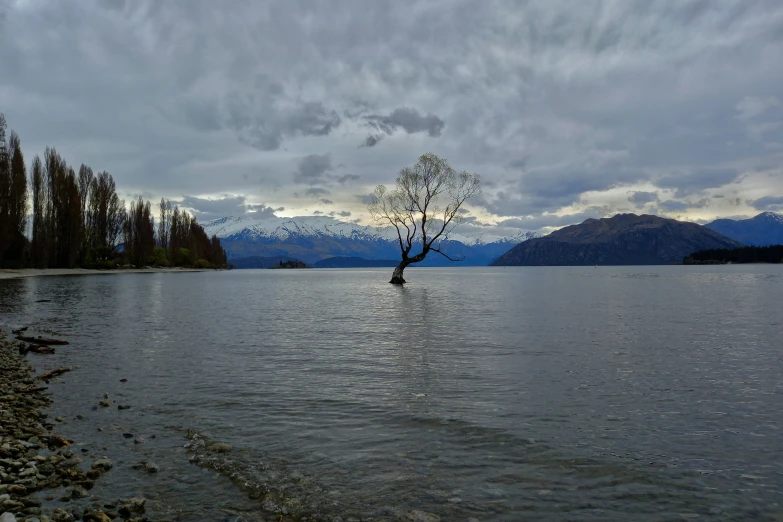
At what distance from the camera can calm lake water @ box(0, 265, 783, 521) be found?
8344 mm


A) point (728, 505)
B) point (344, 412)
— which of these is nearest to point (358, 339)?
point (344, 412)

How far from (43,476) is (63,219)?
133 metres

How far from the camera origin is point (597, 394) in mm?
15148

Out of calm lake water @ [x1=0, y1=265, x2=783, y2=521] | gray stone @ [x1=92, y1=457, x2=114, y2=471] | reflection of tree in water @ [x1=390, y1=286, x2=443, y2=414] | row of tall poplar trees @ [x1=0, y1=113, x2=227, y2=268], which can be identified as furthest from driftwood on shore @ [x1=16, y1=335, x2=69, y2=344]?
row of tall poplar trees @ [x1=0, y1=113, x2=227, y2=268]

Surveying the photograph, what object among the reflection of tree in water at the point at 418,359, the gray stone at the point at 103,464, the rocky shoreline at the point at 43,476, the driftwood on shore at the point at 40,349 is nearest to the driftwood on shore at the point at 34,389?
the rocky shoreline at the point at 43,476

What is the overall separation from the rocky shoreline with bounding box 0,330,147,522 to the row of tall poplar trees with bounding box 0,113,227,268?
87202 mm

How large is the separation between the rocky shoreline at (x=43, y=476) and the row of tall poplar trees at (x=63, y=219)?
8720 centimetres

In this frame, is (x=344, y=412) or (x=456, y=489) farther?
(x=344, y=412)

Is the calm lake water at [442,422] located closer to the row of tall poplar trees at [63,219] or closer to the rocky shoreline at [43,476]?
the rocky shoreline at [43,476]

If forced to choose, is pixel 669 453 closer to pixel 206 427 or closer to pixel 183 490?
pixel 183 490

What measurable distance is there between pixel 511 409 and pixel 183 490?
8650 mm

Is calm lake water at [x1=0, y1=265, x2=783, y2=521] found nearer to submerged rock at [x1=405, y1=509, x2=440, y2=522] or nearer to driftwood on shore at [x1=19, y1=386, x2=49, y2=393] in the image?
submerged rock at [x1=405, y1=509, x2=440, y2=522]

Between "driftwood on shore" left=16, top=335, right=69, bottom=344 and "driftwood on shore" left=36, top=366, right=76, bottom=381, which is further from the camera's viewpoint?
"driftwood on shore" left=16, top=335, right=69, bottom=344

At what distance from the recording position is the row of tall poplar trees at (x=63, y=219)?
9744 cm
